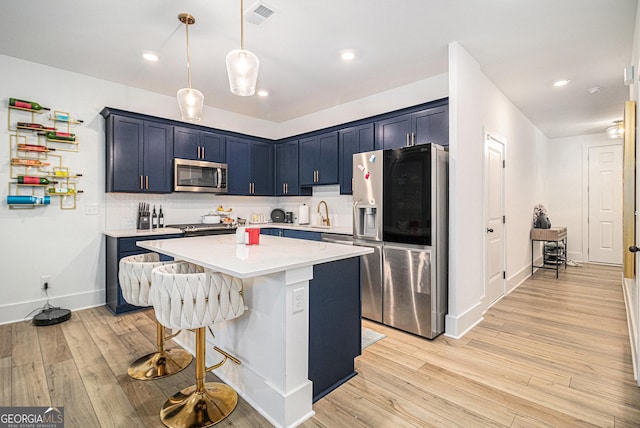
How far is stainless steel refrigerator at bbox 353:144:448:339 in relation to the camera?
287cm

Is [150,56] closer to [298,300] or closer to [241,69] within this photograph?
[241,69]

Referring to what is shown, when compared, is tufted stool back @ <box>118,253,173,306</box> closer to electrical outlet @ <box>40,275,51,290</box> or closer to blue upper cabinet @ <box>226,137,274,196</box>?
electrical outlet @ <box>40,275,51,290</box>

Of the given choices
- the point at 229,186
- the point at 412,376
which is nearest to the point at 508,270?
the point at 412,376

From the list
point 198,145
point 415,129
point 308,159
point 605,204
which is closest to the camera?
point 415,129

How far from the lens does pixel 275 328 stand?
1.78m

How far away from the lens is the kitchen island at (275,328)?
1.72 meters

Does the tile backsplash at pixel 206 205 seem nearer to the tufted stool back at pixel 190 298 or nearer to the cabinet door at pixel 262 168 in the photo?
the cabinet door at pixel 262 168

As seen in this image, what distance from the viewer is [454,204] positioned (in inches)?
117

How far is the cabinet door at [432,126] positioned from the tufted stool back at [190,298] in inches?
103

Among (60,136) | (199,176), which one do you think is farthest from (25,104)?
(199,176)

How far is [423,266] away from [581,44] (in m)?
2.57

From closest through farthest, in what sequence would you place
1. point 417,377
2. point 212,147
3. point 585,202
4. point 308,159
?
point 417,377
point 212,147
point 308,159
point 585,202

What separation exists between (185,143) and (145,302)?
2712mm

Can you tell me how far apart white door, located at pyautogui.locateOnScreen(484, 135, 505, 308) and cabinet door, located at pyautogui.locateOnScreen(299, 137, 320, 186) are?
7.56 ft
